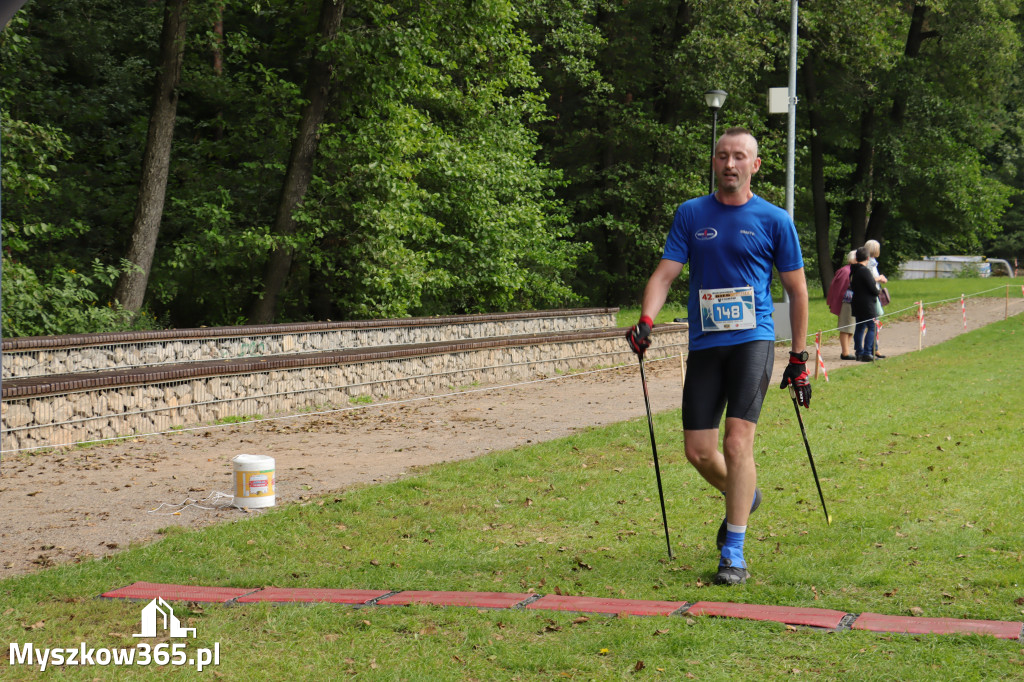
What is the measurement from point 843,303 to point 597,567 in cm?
1362

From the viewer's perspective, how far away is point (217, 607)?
503cm

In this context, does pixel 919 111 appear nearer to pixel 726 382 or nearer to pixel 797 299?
pixel 797 299

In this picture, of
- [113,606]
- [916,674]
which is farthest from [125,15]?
[916,674]

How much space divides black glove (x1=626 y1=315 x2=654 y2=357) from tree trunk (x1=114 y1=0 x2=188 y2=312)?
1203 centimetres

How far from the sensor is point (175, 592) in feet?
17.4

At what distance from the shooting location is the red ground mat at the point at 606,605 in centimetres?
483

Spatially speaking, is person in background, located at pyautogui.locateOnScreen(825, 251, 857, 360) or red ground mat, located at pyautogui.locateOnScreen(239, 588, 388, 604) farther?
person in background, located at pyautogui.locateOnScreen(825, 251, 857, 360)

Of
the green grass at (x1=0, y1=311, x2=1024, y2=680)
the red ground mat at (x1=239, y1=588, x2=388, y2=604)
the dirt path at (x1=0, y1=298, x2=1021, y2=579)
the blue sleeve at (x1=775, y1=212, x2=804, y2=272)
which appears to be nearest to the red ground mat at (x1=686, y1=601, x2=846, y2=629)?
the green grass at (x1=0, y1=311, x2=1024, y2=680)

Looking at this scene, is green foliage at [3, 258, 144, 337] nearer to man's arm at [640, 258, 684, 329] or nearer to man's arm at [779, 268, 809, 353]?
man's arm at [640, 258, 684, 329]

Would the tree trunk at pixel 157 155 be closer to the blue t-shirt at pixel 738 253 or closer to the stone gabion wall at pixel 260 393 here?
the stone gabion wall at pixel 260 393

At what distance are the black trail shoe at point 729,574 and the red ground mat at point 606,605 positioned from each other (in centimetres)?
39

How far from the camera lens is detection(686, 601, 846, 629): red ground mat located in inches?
179

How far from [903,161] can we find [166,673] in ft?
107

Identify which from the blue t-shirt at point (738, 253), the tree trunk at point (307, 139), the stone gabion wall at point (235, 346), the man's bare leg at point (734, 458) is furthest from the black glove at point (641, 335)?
the tree trunk at point (307, 139)
